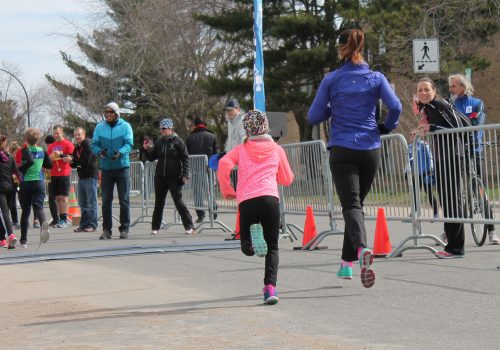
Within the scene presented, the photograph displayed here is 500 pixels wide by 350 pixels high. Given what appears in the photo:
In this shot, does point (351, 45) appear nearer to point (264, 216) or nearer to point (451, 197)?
point (264, 216)

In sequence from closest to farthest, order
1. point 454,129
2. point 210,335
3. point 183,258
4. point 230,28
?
point 210,335, point 454,129, point 183,258, point 230,28

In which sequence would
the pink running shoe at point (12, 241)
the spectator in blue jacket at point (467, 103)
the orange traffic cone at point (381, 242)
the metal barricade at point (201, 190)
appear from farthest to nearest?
1. the metal barricade at point (201, 190)
2. the pink running shoe at point (12, 241)
3. the spectator in blue jacket at point (467, 103)
4. the orange traffic cone at point (381, 242)

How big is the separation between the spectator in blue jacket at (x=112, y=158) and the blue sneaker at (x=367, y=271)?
8802mm

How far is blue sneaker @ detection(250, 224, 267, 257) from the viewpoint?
872cm

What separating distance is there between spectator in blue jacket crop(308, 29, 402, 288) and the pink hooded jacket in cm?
43

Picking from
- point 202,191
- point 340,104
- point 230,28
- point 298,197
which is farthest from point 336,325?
point 230,28

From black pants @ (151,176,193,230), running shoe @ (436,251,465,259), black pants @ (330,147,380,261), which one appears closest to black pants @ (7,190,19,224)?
black pants @ (151,176,193,230)

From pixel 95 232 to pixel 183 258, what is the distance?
22.8ft

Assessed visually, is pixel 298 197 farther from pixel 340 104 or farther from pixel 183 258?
pixel 340 104

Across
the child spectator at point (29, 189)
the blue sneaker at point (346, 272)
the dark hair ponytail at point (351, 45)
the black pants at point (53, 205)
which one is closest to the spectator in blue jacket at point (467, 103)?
the blue sneaker at point (346, 272)

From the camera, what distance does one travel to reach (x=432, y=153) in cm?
1214

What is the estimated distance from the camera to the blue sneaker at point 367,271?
28.5ft

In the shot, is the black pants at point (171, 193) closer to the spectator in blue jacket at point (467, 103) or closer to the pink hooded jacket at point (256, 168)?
the spectator in blue jacket at point (467, 103)

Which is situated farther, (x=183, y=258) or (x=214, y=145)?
(x=214, y=145)
